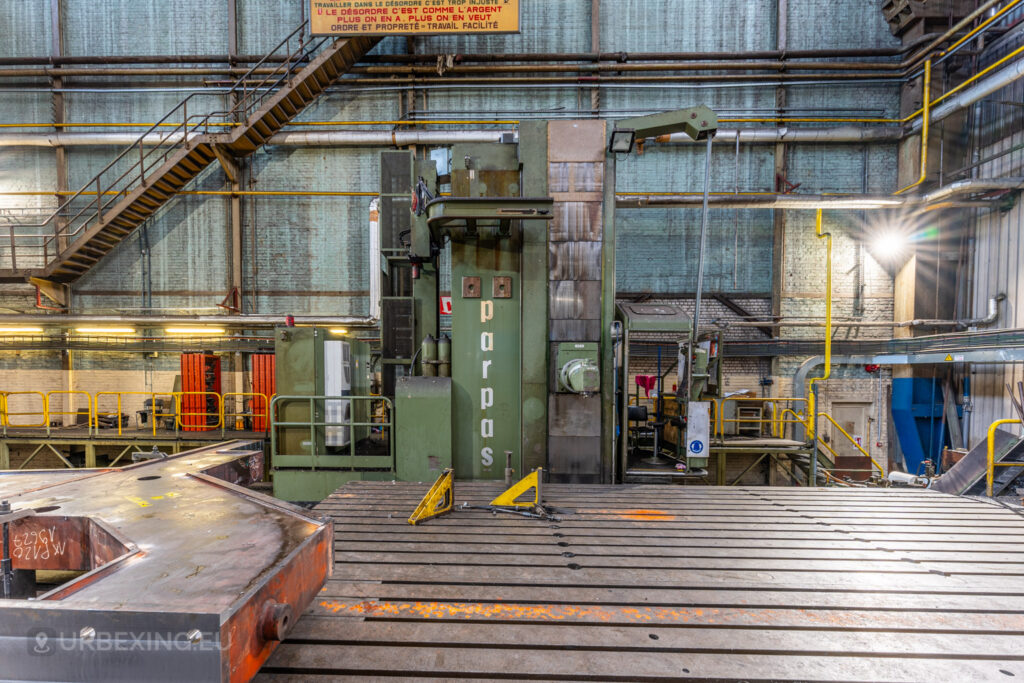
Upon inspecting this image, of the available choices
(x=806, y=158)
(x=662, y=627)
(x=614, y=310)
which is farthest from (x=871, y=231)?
(x=662, y=627)

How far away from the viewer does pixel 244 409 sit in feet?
35.4

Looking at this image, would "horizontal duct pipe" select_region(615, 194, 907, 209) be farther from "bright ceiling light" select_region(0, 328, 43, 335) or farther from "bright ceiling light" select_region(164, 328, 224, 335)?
"bright ceiling light" select_region(0, 328, 43, 335)

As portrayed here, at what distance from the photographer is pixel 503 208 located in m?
5.08

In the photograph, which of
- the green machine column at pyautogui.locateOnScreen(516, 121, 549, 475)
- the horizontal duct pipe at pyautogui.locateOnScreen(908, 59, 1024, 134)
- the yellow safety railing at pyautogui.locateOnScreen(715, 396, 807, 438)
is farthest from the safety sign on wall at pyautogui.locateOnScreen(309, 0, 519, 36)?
the yellow safety railing at pyautogui.locateOnScreen(715, 396, 807, 438)

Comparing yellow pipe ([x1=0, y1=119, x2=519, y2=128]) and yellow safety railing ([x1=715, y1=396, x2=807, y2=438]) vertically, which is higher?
yellow pipe ([x1=0, y1=119, x2=519, y2=128])

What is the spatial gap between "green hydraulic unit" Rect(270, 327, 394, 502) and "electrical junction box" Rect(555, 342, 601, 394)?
244 centimetres

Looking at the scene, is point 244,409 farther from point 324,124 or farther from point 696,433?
point 696,433

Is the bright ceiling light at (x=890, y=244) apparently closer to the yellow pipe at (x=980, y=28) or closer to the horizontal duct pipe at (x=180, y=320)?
the yellow pipe at (x=980, y=28)

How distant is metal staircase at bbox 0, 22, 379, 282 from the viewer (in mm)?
9969

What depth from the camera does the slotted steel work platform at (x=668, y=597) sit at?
2.16 meters

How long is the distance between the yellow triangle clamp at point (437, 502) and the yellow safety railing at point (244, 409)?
6.44 metres

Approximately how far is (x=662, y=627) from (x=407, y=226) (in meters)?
7.85

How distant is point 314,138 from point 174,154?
347 centimetres

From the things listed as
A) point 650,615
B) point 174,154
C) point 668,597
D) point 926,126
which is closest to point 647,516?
point 668,597
